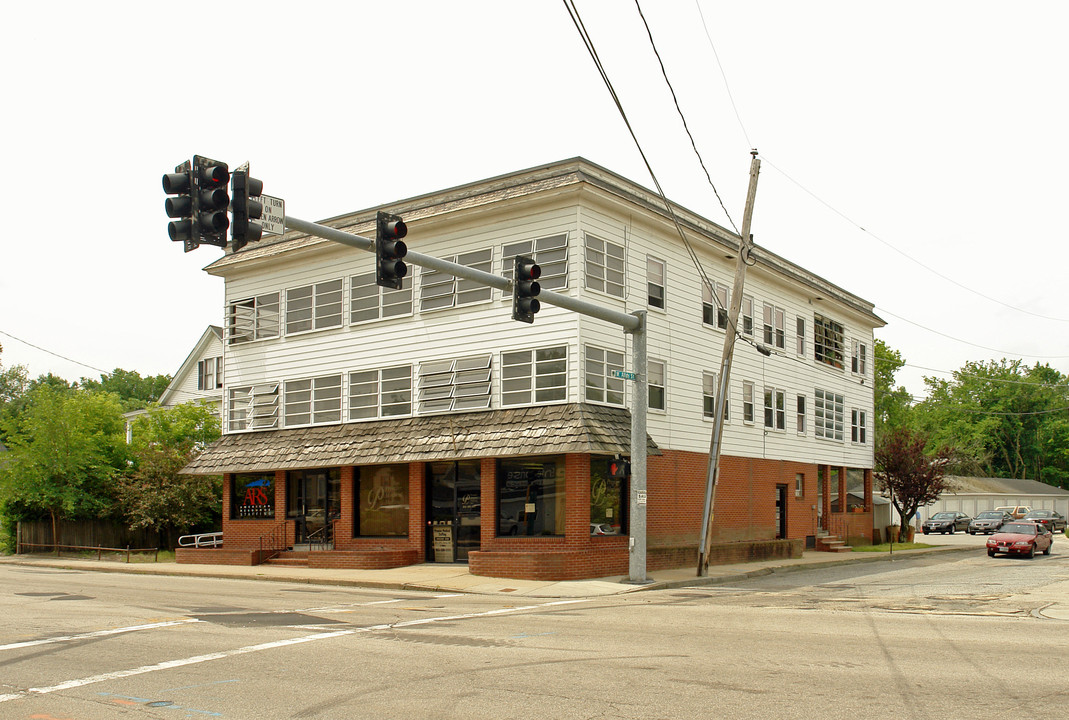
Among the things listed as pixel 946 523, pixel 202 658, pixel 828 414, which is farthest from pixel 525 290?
pixel 946 523

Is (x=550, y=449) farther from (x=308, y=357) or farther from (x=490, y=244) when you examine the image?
(x=308, y=357)

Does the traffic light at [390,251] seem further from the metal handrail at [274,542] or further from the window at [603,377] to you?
the metal handrail at [274,542]

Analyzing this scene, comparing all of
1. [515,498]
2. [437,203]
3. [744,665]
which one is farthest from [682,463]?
[744,665]

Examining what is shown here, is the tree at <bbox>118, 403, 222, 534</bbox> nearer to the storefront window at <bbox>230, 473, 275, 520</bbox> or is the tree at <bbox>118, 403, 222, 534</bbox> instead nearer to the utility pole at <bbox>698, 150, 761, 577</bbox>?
the storefront window at <bbox>230, 473, 275, 520</bbox>

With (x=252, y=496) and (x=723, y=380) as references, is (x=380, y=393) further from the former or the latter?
(x=723, y=380)

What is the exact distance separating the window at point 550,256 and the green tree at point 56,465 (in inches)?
770

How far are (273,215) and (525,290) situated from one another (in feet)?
16.4

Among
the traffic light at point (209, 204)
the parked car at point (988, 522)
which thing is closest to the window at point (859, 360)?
the parked car at point (988, 522)

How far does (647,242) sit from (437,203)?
6350mm

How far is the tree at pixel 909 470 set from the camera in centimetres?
4403

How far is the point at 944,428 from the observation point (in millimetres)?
100000

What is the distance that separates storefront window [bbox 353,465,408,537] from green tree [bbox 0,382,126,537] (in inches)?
500

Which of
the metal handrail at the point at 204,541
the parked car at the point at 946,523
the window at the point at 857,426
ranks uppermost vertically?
the window at the point at 857,426

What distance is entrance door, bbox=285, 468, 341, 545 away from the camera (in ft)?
98.7
